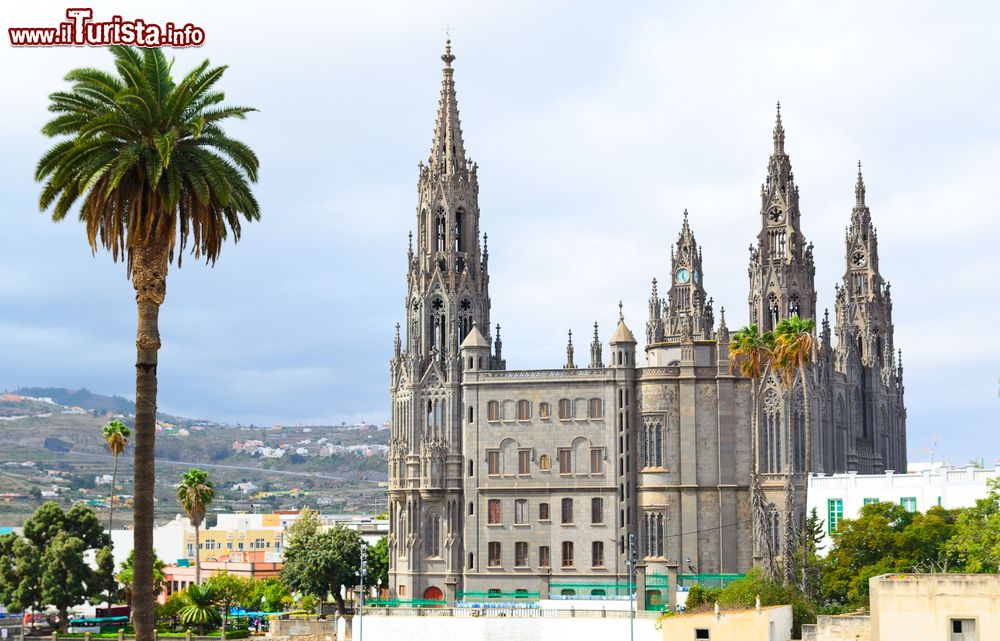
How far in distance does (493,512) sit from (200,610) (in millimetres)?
22222

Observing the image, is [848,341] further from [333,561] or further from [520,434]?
[333,561]

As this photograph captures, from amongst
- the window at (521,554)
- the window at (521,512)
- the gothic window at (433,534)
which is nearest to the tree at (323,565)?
the gothic window at (433,534)

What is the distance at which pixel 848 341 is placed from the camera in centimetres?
11731

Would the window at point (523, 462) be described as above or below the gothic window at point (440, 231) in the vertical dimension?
below

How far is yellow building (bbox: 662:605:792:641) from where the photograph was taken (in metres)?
74.7

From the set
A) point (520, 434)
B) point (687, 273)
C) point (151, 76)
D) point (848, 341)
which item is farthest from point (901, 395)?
point (151, 76)

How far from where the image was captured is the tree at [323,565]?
109188mm

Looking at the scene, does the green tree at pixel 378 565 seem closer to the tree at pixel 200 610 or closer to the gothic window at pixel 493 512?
the gothic window at pixel 493 512

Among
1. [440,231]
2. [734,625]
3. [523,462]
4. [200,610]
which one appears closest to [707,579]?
[523,462]

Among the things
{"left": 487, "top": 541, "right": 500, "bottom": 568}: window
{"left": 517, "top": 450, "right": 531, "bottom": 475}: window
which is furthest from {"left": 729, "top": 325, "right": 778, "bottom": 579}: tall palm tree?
{"left": 487, "top": 541, "right": 500, "bottom": 568}: window

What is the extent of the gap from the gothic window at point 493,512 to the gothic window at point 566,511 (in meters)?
4.64

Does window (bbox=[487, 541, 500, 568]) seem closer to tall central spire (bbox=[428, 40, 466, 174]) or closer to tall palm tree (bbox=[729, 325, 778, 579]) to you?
tall palm tree (bbox=[729, 325, 778, 579])

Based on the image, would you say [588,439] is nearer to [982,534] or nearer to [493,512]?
[493,512]

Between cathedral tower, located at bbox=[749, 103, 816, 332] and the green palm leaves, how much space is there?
74.5 meters
